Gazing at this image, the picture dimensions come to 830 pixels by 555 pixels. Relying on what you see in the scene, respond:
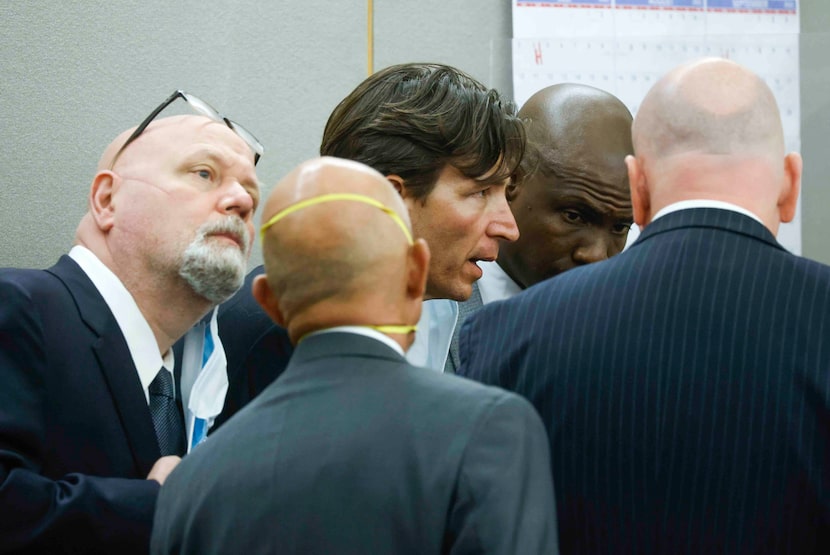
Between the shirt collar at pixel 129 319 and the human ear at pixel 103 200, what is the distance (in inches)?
2.5

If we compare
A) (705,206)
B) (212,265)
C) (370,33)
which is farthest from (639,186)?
(370,33)

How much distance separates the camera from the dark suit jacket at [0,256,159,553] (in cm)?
121

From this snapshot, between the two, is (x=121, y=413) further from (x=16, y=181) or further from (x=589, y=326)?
(x=16, y=181)

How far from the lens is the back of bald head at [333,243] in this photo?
89 cm

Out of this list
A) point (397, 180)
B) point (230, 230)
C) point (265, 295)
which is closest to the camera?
point (265, 295)

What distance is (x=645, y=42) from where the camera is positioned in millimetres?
2396

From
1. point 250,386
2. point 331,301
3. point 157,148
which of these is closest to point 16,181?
point 157,148

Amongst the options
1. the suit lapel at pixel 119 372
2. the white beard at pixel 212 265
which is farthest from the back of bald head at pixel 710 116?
the suit lapel at pixel 119 372

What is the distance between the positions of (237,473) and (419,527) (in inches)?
6.4

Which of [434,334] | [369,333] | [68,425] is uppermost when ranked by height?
[369,333]

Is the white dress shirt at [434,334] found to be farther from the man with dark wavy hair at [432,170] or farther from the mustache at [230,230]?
the mustache at [230,230]

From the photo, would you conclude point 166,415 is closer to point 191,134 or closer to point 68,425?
point 68,425

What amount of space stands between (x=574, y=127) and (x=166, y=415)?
Answer: 936 millimetres

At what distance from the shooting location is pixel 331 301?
90 cm
